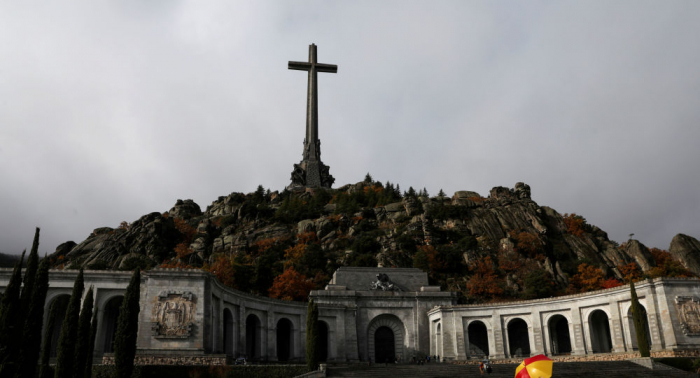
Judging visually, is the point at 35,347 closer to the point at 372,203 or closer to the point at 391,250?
the point at 391,250

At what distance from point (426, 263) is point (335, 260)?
12.1 m

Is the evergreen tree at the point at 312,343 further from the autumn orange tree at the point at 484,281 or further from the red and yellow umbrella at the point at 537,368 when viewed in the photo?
the autumn orange tree at the point at 484,281

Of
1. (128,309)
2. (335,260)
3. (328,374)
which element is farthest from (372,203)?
(128,309)

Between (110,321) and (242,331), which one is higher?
(110,321)

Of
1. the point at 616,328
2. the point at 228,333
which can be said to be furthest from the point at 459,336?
the point at 228,333

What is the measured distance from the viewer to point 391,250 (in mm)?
73312

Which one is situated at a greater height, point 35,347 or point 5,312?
point 5,312

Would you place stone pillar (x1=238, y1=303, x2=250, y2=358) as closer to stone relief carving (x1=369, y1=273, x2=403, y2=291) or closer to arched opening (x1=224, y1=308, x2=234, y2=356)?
arched opening (x1=224, y1=308, x2=234, y2=356)

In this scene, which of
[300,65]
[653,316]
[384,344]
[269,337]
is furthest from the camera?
[300,65]

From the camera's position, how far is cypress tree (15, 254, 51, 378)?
22.6m

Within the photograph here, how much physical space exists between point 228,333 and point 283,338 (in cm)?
774

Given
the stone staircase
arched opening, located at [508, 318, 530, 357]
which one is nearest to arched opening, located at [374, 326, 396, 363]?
arched opening, located at [508, 318, 530, 357]

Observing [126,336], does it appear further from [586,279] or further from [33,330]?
[586,279]

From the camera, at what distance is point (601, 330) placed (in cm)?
4278
